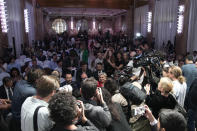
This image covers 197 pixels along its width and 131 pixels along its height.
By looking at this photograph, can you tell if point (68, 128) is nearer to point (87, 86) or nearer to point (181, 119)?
point (87, 86)

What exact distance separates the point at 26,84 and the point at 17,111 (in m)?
0.31

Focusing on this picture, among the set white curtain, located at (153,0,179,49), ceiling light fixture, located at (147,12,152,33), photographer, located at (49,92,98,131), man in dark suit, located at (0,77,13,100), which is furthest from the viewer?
ceiling light fixture, located at (147,12,152,33)

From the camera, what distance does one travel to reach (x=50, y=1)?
12359 mm

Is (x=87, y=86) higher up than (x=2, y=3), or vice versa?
(x=2, y=3)

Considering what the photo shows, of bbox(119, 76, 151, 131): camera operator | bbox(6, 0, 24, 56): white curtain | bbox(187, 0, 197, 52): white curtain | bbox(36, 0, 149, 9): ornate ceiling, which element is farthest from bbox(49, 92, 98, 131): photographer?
bbox(36, 0, 149, 9): ornate ceiling

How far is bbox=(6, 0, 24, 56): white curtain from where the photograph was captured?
711 centimetres

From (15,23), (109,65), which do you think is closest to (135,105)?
(109,65)

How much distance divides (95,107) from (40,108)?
0.47m

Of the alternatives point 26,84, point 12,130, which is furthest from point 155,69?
point 12,130

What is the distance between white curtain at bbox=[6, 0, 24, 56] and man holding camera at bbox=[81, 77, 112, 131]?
632cm

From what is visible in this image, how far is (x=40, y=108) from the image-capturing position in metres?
1.47

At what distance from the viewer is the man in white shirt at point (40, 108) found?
143cm

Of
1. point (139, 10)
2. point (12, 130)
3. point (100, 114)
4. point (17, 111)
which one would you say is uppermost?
point (139, 10)

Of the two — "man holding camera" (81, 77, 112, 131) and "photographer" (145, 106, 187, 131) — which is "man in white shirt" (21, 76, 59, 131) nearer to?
"man holding camera" (81, 77, 112, 131)
